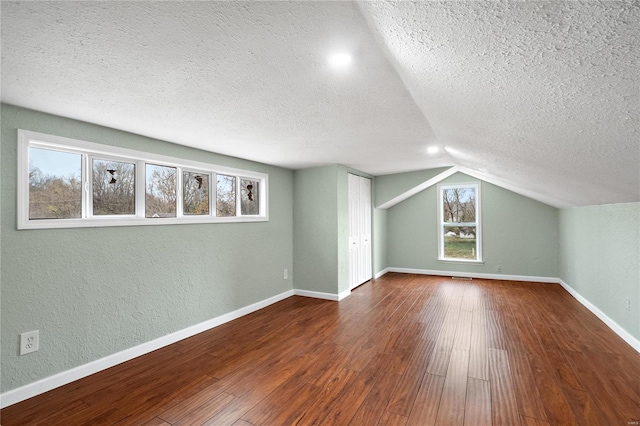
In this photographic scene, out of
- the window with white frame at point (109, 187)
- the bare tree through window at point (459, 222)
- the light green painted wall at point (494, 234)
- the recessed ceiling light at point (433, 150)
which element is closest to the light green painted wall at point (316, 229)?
the window with white frame at point (109, 187)

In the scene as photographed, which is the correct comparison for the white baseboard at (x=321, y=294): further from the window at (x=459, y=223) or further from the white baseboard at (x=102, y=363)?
the window at (x=459, y=223)

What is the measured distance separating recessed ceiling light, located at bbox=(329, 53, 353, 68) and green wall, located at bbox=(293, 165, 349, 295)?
116 inches

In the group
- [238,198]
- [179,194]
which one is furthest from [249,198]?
Answer: [179,194]

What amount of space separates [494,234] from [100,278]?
6.34 m

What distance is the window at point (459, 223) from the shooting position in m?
5.98

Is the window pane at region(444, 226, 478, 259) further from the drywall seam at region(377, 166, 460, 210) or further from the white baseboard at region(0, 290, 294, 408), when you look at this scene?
the white baseboard at region(0, 290, 294, 408)

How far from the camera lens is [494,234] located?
5789 millimetres

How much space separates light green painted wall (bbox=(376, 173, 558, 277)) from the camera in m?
5.45

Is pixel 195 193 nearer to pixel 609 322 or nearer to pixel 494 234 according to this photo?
pixel 609 322

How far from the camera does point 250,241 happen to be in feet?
13.1

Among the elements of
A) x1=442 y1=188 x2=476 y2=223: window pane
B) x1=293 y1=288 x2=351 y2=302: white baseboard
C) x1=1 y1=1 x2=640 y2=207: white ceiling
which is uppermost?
x1=1 y1=1 x2=640 y2=207: white ceiling

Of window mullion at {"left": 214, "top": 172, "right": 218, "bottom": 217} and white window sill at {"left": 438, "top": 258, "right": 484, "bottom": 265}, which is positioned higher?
window mullion at {"left": 214, "top": 172, "right": 218, "bottom": 217}

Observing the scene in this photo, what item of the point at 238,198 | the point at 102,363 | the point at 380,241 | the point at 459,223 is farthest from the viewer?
the point at 380,241

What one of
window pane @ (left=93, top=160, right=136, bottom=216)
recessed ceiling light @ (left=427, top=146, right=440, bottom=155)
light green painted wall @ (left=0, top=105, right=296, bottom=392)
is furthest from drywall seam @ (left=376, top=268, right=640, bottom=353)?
window pane @ (left=93, top=160, right=136, bottom=216)
